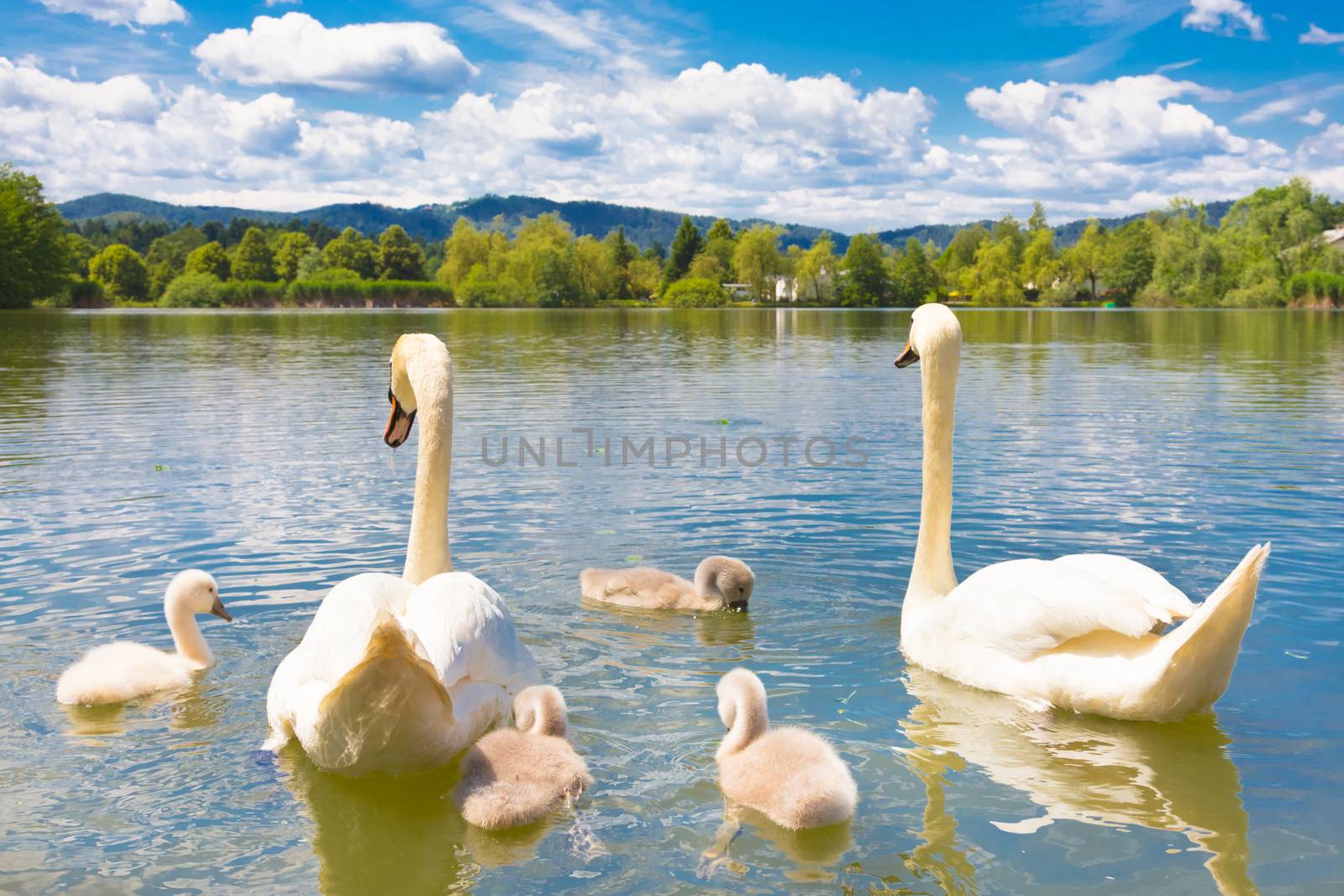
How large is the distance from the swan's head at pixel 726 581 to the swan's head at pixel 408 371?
211 centimetres

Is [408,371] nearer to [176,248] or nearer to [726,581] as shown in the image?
[726,581]

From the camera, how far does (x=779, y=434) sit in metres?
15.7

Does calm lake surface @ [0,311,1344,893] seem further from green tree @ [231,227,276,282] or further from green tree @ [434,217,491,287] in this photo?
green tree @ [231,227,276,282]

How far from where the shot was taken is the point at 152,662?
5.89m

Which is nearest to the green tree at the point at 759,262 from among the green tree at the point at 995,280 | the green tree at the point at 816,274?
the green tree at the point at 816,274

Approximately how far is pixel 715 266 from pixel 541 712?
494 feet

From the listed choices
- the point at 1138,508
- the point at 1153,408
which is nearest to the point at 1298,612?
the point at 1138,508

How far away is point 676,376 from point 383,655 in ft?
72.9

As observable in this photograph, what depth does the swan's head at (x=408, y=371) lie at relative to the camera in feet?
19.6

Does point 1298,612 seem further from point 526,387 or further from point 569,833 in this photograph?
point 526,387

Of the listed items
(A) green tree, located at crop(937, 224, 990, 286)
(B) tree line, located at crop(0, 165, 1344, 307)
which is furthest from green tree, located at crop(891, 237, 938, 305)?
(A) green tree, located at crop(937, 224, 990, 286)

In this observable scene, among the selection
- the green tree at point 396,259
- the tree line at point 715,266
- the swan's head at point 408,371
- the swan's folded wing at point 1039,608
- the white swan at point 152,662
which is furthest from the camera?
the green tree at point 396,259

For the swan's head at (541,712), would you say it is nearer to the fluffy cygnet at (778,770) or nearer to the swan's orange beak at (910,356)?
the fluffy cygnet at (778,770)

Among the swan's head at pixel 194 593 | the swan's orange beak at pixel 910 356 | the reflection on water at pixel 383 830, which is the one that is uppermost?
the swan's orange beak at pixel 910 356
